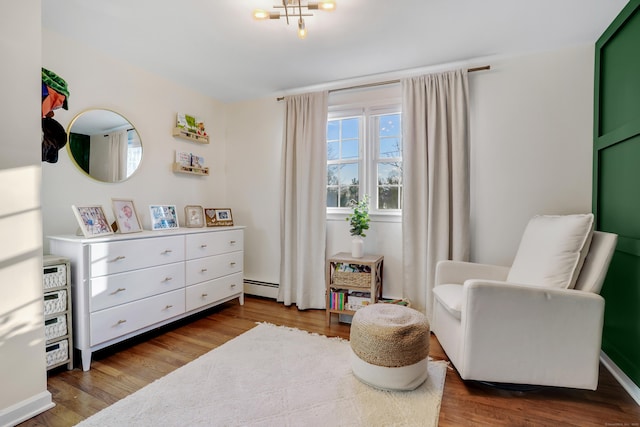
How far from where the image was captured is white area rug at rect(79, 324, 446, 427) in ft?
4.95

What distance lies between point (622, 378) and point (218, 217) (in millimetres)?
3513

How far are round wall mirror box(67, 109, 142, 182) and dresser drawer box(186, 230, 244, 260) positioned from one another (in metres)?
0.85

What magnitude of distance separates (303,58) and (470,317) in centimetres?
241

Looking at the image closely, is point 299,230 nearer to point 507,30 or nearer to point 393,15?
point 393,15

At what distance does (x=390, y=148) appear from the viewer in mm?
3102

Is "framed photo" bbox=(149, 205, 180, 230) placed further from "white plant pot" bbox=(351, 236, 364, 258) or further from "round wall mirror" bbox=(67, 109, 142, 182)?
"white plant pot" bbox=(351, 236, 364, 258)

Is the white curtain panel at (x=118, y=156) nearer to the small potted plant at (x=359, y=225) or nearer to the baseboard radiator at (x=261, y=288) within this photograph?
the baseboard radiator at (x=261, y=288)

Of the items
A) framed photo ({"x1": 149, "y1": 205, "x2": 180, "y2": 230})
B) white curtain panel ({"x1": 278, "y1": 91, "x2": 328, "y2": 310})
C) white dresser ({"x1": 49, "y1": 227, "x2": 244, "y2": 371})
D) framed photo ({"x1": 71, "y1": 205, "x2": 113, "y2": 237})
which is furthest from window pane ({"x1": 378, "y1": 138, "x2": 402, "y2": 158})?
framed photo ({"x1": 71, "y1": 205, "x2": 113, "y2": 237})

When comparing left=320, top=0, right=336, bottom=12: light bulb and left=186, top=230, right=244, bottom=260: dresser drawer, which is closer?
left=320, top=0, right=336, bottom=12: light bulb

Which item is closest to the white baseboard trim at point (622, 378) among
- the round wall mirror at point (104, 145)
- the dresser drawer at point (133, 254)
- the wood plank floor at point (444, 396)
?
the wood plank floor at point (444, 396)

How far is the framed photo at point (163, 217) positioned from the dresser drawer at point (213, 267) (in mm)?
471

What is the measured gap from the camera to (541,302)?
1.64 m

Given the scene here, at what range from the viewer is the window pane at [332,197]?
334 cm

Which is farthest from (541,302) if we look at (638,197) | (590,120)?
(590,120)
